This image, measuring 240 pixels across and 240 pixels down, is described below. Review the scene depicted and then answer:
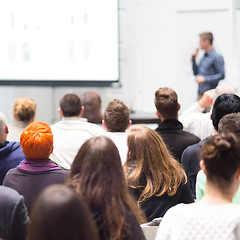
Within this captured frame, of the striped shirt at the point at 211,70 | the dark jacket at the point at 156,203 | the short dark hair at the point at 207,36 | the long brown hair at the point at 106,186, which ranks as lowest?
the dark jacket at the point at 156,203

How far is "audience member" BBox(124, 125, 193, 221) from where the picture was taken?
2314 mm

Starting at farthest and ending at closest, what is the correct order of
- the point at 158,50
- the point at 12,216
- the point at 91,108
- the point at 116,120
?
1. the point at 158,50
2. the point at 91,108
3. the point at 116,120
4. the point at 12,216

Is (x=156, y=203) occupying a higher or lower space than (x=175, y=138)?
lower

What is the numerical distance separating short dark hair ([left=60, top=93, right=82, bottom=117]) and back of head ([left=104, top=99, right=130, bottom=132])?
0.55 metres

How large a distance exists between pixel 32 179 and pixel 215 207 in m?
1.10

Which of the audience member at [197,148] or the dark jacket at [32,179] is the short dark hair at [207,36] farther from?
the dark jacket at [32,179]

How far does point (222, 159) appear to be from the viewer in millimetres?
1571

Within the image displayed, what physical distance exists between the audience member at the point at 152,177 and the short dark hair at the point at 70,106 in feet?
4.90

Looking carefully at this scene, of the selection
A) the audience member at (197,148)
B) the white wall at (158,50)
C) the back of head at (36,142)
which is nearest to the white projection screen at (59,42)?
the white wall at (158,50)

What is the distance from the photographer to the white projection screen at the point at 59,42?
637 centimetres

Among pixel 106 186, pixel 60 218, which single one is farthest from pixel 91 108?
pixel 60 218

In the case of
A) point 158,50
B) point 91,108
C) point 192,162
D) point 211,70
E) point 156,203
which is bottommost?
point 156,203

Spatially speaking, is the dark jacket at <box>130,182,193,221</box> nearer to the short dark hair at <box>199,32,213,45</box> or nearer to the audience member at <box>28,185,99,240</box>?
the audience member at <box>28,185,99,240</box>

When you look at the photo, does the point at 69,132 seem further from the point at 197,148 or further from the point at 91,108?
the point at 91,108
